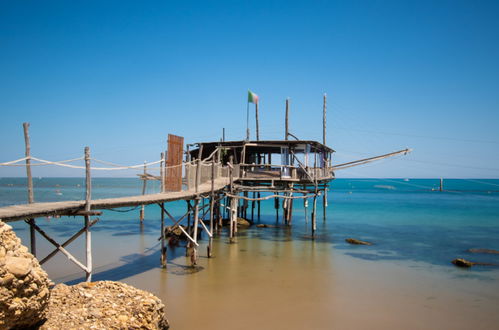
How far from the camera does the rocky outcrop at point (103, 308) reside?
6.66 m

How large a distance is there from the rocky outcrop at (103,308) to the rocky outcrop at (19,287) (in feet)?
2.48

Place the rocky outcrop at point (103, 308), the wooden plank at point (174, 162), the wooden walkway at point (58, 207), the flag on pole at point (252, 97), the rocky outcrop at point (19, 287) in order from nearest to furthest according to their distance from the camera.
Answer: the rocky outcrop at point (19, 287), the rocky outcrop at point (103, 308), the wooden walkway at point (58, 207), the wooden plank at point (174, 162), the flag on pole at point (252, 97)

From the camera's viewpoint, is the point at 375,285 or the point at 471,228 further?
the point at 471,228

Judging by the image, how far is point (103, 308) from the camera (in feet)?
23.8

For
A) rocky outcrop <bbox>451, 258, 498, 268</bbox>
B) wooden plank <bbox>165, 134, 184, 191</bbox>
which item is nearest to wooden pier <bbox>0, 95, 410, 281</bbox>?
wooden plank <bbox>165, 134, 184, 191</bbox>

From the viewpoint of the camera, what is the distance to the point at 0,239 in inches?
207

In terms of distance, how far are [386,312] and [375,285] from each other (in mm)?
2605

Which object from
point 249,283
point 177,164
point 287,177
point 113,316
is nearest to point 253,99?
point 287,177

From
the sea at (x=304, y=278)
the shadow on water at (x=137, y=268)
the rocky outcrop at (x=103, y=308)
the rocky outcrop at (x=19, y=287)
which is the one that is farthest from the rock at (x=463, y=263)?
the rocky outcrop at (x=19, y=287)

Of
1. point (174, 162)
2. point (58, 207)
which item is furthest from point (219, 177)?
point (58, 207)

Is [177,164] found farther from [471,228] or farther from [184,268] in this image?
[471,228]

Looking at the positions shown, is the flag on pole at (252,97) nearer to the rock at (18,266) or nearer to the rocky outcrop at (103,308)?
the rocky outcrop at (103,308)

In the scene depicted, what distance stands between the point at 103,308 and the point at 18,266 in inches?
100

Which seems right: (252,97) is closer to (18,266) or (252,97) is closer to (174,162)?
(174,162)
